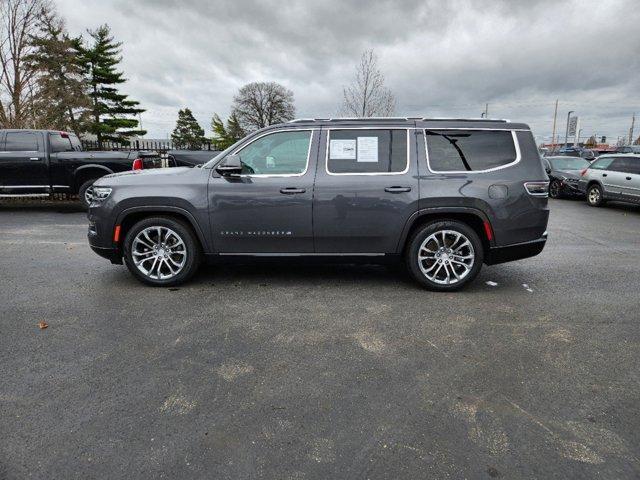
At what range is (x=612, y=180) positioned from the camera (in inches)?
504


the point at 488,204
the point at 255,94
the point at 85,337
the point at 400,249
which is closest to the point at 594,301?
the point at 488,204

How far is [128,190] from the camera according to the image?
4.75m

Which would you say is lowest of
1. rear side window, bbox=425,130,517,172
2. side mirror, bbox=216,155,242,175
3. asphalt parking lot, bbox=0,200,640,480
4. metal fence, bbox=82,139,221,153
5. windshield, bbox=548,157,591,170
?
asphalt parking lot, bbox=0,200,640,480

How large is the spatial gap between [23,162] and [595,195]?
16.5m

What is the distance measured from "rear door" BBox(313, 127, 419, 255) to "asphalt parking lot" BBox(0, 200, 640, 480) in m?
0.62

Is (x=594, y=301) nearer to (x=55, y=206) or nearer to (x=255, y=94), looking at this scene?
(x=55, y=206)

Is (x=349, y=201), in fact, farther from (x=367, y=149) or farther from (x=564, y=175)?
(x=564, y=175)

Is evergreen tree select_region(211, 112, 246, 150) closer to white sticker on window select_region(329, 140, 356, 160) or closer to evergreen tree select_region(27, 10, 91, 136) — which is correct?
evergreen tree select_region(27, 10, 91, 136)

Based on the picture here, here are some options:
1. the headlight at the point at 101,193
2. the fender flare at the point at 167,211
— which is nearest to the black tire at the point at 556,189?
the fender flare at the point at 167,211

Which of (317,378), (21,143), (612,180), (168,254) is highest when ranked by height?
(21,143)

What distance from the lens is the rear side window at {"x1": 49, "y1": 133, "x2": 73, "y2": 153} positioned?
10.7m

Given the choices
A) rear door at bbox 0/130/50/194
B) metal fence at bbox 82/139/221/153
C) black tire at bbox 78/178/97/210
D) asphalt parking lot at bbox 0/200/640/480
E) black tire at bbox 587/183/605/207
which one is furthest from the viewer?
metal fence at bbox 82/139/221/153

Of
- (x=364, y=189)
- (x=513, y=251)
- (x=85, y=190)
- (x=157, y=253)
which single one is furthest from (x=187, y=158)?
(x=513, y=251)

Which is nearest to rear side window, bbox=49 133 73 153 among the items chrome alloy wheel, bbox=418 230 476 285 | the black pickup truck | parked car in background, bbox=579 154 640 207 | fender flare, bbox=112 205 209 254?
the black pickup truck
